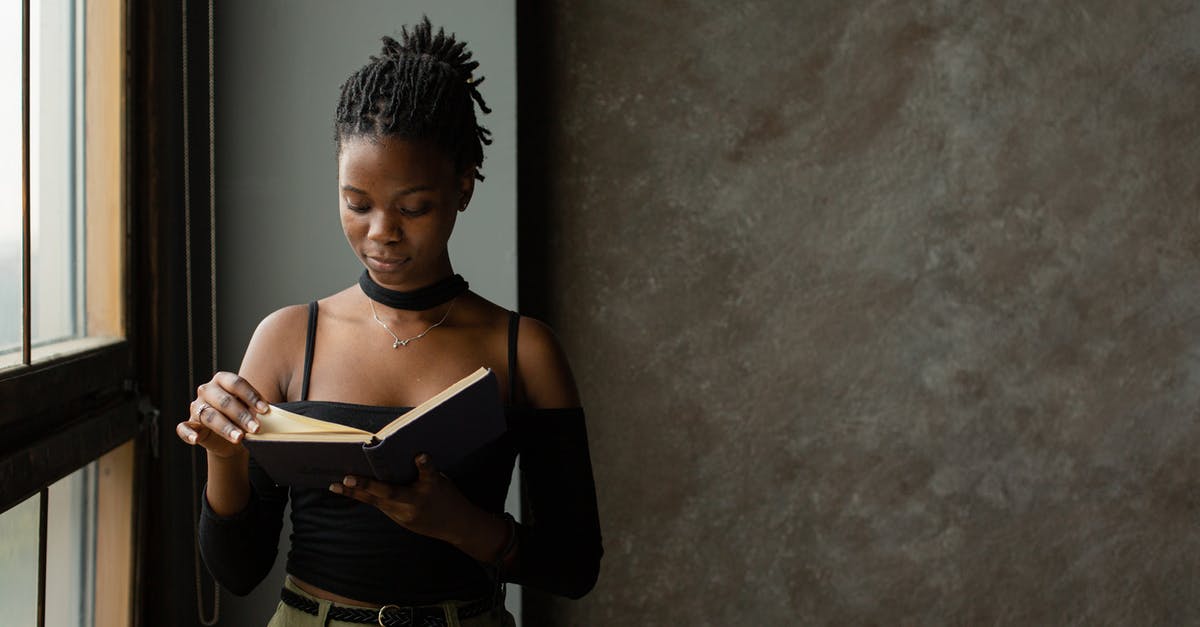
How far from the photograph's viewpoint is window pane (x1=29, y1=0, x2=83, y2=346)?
1.41 meters

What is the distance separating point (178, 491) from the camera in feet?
6.16

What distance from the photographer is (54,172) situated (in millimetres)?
1497

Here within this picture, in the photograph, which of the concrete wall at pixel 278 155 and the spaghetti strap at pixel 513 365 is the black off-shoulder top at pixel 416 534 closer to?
the spaghetti strap at pixel 513 365

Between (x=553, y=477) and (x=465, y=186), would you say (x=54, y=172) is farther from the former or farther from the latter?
(x=553, y=477)

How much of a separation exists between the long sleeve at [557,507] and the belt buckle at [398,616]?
13 cm

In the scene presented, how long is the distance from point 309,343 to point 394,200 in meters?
0.22

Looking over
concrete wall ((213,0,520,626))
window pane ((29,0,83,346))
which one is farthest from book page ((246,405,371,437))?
concrete wall ((213,0,520,626))

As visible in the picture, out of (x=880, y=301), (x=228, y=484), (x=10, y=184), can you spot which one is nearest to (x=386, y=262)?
(x=228, y=484)

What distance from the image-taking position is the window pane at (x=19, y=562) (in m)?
1.28

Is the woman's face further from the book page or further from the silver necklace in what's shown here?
the book page

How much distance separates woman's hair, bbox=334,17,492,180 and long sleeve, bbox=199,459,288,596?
1.38ft

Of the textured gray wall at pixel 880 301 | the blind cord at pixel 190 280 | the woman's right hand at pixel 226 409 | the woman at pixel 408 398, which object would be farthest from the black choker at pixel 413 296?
the textured gray wall at pixel 880 301

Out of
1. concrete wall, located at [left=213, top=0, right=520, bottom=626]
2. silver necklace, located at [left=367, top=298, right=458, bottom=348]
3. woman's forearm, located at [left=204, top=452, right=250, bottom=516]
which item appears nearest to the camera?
woman's forearm, located at [left=204, top=452, right=250, bottom=516]

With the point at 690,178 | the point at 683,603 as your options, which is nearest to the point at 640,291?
the point at 690,178
